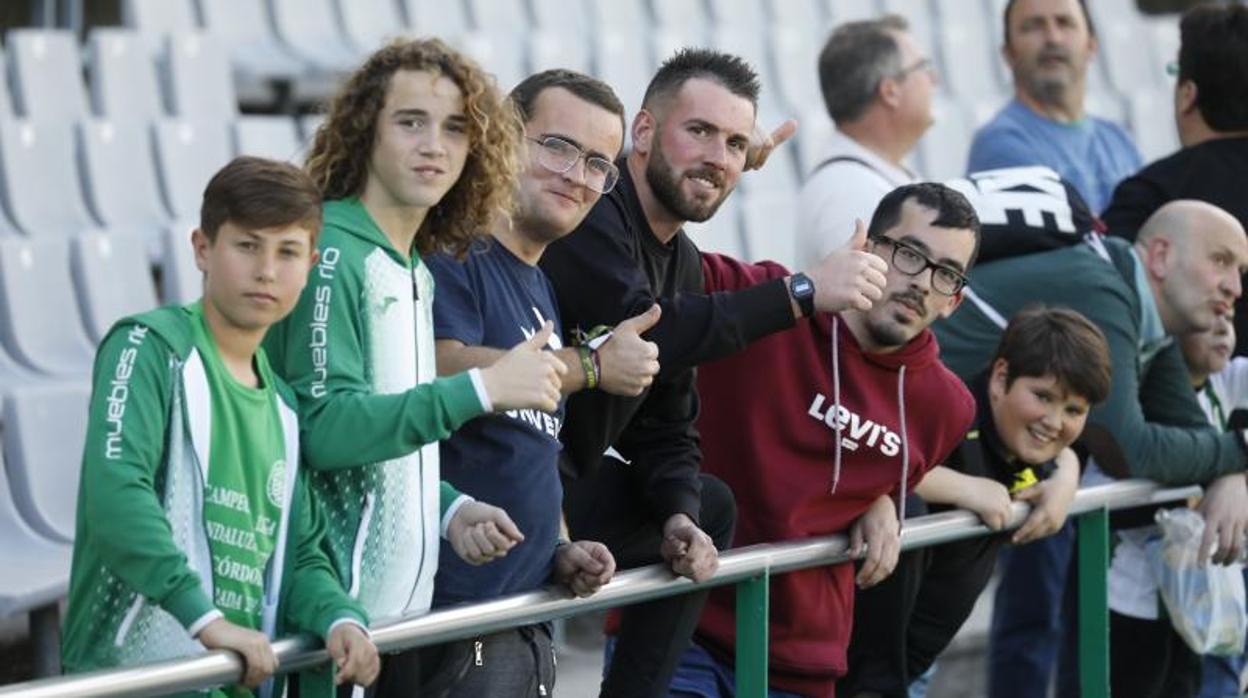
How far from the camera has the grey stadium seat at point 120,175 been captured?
6.60 metres

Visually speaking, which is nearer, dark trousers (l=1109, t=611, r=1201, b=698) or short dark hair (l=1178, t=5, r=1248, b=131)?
dark trousers (l=1109, t=611, r=1201, b=698)

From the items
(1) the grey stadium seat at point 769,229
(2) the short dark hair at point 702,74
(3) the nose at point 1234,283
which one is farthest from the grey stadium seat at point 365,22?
(2) the short dark hair at point 702,74

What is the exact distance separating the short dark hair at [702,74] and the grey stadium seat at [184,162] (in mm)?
3583

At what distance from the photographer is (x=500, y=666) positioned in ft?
9.70

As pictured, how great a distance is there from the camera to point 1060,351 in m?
3.94

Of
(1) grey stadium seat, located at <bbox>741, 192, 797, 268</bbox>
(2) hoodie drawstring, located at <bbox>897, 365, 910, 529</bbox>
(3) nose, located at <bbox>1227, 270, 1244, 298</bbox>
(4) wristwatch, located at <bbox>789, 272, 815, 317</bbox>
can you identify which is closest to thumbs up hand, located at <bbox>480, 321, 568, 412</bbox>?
(4) wristwatch, located at <bbox>789, 272, 815, 317</bbox>

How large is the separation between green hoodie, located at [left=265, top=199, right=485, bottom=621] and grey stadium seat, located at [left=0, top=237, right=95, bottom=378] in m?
2.89

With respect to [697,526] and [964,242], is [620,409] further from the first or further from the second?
[964,242]

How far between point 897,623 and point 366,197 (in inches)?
57.0

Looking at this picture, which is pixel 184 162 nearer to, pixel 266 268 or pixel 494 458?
pixel 494 458

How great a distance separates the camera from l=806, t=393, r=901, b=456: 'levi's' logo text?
3.60 m

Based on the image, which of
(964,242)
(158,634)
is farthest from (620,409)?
(158,634)

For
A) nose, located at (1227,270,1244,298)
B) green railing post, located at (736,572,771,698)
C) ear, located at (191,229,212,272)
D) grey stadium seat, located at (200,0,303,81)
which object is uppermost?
grey stadium seat, located at (200,0,303,81)

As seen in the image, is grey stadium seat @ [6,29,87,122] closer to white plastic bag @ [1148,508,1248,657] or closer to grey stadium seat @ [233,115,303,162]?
grey stadium seat @ [233,115,303,162]
